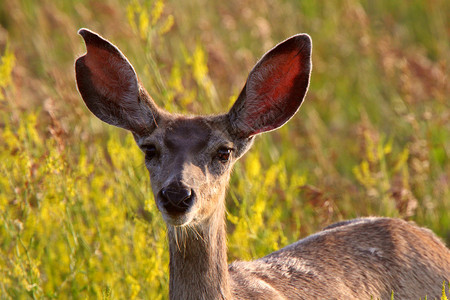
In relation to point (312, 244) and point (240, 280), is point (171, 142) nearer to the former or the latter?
→ point (240, 280)

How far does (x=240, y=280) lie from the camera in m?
4.35

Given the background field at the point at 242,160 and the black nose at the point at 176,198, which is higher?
the background field at the point at 242,160

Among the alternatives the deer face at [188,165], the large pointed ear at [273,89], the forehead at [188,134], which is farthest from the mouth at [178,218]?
the large pointed ear at [273,89]

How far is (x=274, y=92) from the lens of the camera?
4.15m

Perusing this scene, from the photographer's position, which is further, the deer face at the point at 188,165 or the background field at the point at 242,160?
the background field at the point at 242,160

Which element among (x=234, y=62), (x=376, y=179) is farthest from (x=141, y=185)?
(x=234, y=62)

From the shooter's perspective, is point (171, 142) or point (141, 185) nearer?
point (171, 142)

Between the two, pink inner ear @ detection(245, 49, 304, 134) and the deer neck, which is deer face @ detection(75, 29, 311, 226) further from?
the deer neck

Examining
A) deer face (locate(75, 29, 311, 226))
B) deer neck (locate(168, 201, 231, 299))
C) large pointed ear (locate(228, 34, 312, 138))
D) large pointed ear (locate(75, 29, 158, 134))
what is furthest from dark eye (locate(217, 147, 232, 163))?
large pointed ear (locate(75, 29, 158, 134))

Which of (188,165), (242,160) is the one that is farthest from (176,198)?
(242,160)

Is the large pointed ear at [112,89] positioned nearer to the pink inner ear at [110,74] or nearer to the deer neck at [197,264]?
the pink inner ear at [110,74]

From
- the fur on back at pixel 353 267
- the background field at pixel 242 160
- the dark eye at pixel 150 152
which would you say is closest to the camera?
the dark eye at pixel 150 152

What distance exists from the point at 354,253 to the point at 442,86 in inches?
113

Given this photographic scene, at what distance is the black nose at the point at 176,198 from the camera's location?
3.53m
